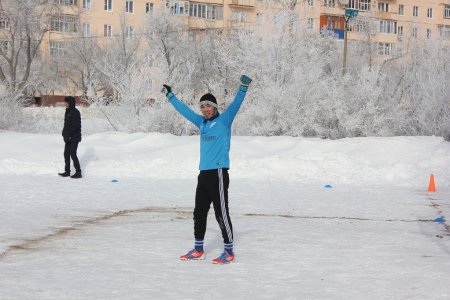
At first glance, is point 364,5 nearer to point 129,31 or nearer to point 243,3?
point 243,3

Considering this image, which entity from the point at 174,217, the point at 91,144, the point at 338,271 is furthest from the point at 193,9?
the point at 338,271

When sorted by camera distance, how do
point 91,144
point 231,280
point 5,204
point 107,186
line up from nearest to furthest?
point 231,280 < point 5,204 < point 107,186 < point 91,144

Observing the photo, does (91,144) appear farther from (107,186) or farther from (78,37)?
(78,37)

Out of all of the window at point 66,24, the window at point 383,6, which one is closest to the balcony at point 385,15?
the window at point 383,6

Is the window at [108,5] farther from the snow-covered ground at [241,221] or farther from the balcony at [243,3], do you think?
the snow-covered ground at [241,221]

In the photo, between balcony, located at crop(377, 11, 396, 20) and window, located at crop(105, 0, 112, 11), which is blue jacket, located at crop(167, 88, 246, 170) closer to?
window, located at crop(105, 0, 112, 11)

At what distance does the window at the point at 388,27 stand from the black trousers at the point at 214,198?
217 ft

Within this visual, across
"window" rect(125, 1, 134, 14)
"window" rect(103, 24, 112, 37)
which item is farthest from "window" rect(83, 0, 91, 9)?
"window" rect(125, 1, 134, 14)

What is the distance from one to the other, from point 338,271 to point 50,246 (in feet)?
10.9

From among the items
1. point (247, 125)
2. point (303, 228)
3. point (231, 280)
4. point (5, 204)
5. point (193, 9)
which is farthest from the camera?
point (193, 9)

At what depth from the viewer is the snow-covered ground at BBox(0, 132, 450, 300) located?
5.96 metres

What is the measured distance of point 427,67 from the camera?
31.3 meters

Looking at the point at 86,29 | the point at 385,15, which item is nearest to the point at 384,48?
the point at 385,15

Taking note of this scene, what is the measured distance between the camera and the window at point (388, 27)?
69.9m
